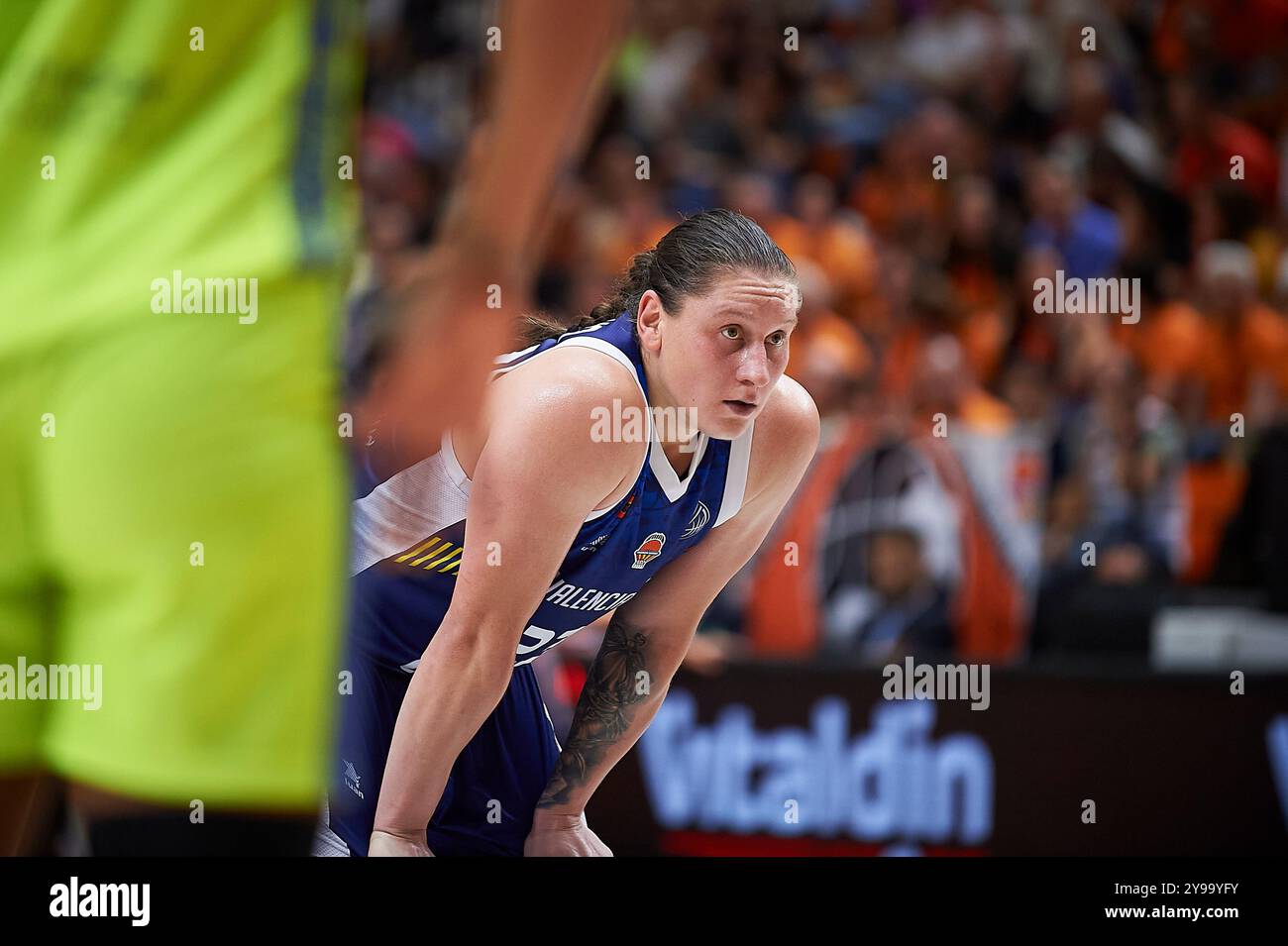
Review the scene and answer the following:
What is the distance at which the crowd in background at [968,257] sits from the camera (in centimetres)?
181

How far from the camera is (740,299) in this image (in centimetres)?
98

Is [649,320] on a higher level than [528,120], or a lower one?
lower

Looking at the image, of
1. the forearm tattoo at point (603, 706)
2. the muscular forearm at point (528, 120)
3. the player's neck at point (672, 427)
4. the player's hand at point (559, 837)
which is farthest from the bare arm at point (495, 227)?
the player's hand at point (559, 837)

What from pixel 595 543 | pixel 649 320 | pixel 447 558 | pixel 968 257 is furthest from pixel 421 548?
pixel 968 257

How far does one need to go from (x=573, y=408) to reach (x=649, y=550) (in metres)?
0.11

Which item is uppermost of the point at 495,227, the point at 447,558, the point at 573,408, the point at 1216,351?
the point at 1216,351

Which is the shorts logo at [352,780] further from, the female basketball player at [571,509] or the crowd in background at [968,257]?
the crowd in background at [968,257]

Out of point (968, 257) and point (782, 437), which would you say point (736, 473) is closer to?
point (782, 437)

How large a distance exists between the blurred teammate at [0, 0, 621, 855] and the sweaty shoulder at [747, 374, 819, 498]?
20 cm

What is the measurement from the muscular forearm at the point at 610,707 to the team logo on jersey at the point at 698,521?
9cm

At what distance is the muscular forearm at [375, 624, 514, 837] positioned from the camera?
102 centimetres

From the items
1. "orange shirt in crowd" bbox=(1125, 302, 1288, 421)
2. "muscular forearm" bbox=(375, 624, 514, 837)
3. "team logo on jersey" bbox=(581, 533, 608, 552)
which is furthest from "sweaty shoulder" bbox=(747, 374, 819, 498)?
"orange shirt in crowd" bbox=(1125, 302, 1288, 421)

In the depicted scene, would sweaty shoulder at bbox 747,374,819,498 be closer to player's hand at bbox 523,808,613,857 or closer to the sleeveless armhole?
the sleeveless armhole

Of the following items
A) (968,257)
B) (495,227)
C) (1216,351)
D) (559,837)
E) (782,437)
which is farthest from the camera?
(1216,351)
